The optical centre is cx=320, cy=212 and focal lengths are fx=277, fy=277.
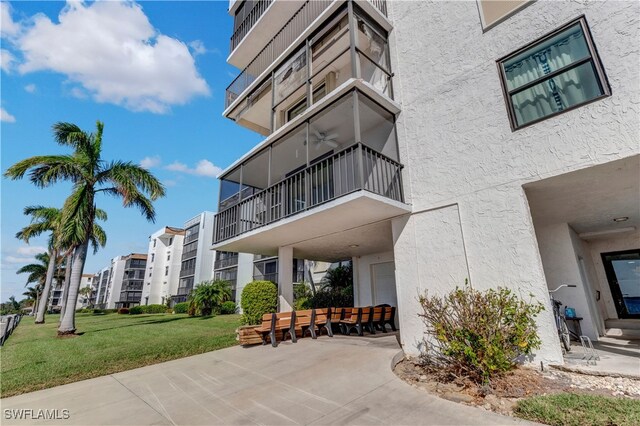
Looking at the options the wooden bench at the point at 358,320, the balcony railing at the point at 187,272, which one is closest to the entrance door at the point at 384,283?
the wooden bench at the point at 358,320

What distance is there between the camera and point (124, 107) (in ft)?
46.7

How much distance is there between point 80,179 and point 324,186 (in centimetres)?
1245

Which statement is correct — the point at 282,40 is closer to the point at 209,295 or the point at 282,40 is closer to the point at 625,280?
the point at 625,280

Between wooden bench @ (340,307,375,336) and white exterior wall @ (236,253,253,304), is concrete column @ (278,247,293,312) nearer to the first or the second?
wooden bench @ (340,307,375,336)

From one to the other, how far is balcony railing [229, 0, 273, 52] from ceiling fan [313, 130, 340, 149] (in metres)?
7.85

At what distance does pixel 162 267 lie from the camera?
190 feet

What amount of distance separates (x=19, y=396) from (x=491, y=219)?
31.8ft

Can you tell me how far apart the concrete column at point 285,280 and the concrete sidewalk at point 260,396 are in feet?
13.4

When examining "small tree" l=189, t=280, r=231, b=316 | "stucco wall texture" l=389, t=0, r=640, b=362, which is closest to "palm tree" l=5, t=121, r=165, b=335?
"small tree" l=189, t=280, r=231, b=316

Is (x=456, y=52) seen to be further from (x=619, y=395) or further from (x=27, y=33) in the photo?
(x=27, y=33)

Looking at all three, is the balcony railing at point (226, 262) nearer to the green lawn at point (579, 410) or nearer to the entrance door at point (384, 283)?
the entrance door at point (384, 283)

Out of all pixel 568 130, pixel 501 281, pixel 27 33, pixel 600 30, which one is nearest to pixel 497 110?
pixel 568 130

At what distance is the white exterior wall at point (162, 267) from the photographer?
180 feet

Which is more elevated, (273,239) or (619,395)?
(273,239)
